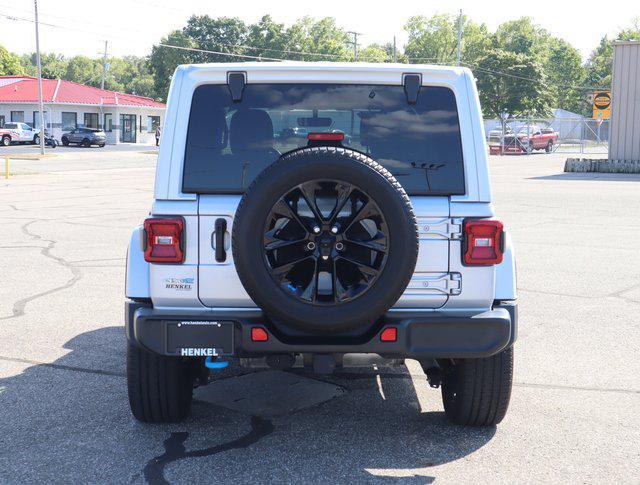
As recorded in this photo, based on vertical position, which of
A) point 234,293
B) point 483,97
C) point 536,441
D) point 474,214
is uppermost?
point 483,97

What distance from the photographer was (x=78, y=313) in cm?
745

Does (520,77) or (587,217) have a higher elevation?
(520,77)

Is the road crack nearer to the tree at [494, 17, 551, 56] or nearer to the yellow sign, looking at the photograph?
the yellow sign

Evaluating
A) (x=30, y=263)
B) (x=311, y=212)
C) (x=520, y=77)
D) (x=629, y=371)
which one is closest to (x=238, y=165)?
(x=311, y=212)

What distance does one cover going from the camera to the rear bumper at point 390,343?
396 cm

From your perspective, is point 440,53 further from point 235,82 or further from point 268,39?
point 235,82

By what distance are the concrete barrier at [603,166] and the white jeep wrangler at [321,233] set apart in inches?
1143

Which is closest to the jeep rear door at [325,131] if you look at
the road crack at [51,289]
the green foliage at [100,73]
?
the road crack at [51,289]

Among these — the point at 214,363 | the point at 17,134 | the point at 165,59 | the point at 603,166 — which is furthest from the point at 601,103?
the point at 165,59

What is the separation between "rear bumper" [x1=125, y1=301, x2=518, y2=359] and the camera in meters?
3.96

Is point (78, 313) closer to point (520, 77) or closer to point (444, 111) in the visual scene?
point (444, 111)

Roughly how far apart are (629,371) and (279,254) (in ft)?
10.5

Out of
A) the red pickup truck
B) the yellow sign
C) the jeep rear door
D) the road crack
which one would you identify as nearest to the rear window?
the jeep rear door

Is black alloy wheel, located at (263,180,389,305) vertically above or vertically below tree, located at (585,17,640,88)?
below
